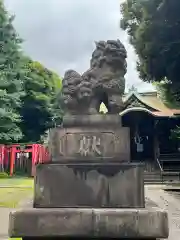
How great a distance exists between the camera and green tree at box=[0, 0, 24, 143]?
72.5ft

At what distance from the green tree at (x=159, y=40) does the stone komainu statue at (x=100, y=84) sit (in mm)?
10839

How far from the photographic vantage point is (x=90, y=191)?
3975mm

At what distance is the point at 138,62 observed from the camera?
1925cm

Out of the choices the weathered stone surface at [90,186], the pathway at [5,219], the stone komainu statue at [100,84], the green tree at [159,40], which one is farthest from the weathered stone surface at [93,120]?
the green tree at [159,40]

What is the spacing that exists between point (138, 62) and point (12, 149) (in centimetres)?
966

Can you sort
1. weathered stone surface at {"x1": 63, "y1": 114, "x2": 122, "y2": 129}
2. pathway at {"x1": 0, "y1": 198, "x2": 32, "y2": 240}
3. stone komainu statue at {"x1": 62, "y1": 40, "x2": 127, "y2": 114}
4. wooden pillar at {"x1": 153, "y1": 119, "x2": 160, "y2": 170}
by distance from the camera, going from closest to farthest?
pathway at {"x1": 0, "y1": 198, "x2": 32, "y2": 240}, weathered stone surface at {"x1": 63, "y1": 114, "x2": 122, "y2": 129}, stone komainu statue at {"x1": 62, "y1": 40, "x2": 127, "y2": 114}, wooden pillar at {"x1": 153, "y1": 119, "x2": 160, "y2": 170}

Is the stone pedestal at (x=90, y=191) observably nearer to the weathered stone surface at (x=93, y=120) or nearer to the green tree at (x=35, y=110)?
the weathered stone surface at (x=93, y=120)

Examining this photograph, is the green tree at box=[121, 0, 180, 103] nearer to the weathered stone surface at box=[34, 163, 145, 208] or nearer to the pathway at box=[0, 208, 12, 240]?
the pathway at box=[0, 208, 12, 240]

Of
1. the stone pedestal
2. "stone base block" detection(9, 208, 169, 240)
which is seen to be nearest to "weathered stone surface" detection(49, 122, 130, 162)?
the stone pedestal

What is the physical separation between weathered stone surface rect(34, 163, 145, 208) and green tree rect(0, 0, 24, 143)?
18.0 meters

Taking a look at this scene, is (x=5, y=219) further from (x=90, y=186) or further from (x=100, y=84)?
(x=100, y=84)

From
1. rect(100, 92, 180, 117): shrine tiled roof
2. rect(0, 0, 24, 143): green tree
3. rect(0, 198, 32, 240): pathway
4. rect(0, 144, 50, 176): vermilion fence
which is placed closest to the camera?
rect(0, 198, 32, 240): pathway

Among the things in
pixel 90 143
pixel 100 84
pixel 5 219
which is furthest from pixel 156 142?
pixel 90 143

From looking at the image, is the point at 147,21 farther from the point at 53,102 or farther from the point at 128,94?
the point at 53,102
